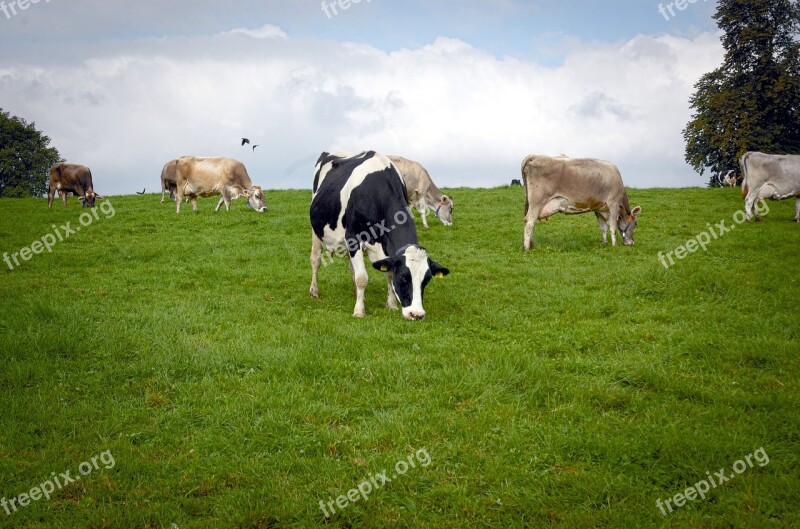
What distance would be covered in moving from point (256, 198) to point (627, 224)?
15.2m

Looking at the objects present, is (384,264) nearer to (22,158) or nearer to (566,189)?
(566,189)

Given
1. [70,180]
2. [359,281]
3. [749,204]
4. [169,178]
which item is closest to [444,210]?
[749,204]

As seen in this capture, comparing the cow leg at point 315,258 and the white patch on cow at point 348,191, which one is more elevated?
the white patch on cow at point 348,191

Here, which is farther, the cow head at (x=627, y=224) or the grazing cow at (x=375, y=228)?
the cow head at (x=627, y=224)

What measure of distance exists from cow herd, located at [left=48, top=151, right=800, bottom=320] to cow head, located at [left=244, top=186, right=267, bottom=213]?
0.15 feet

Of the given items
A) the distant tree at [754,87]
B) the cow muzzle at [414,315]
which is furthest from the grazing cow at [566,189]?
the distant tree at [754,87]

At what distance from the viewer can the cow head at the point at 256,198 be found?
24984 millimetres

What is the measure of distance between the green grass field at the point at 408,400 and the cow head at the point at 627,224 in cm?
400

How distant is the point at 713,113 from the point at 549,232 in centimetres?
2730

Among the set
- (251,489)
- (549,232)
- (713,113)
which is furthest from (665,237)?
(713,113)

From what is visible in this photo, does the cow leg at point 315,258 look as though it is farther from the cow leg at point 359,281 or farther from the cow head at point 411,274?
the cow head at point 411,274

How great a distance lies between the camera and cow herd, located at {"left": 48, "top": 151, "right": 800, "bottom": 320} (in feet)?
32.6

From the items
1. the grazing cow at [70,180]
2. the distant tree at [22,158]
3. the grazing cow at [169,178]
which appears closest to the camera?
the grazing cow at [70,180]

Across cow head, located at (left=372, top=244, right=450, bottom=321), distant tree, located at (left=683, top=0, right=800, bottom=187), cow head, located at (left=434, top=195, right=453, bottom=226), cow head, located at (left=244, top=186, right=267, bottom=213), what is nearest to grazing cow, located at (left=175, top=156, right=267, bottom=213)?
cow head, located at (left=244, top=186, right=267, bottom=213)
